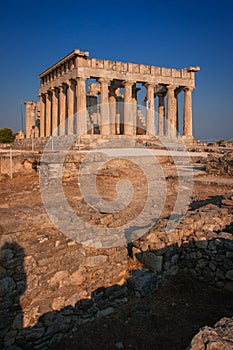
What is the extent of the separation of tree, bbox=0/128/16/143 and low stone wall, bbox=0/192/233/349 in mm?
57677

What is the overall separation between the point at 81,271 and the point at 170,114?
33174 mm

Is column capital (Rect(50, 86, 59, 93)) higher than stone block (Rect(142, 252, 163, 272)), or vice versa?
column capital (Rect(50, 86, 59, 93))

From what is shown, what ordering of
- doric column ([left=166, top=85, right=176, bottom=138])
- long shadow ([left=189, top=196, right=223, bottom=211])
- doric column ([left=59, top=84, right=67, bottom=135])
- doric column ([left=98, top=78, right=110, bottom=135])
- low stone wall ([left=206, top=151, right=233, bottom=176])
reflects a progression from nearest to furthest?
long shadow ([left=189, top=196, right=223, bottom=211]) → low stone wall ([left=206, top=151, right=233, bottom=176]) → doric column ([left=98, top=78, right=110, bottom=135]) → doric column ([left=59, top=84, right=67, bottom=135]) → doric column ([left=166, top=85, right=176, bottom=138])

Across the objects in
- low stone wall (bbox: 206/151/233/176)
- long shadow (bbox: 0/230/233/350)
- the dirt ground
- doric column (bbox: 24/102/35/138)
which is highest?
doric column (bbox: 24/102/35/138)

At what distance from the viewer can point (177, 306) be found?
5.67 m

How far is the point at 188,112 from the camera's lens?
37000 mm

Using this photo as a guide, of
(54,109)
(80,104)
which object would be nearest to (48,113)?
(54,109)

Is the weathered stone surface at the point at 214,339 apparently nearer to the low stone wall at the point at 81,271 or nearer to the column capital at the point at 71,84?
the low stone wall at the point at 81,271

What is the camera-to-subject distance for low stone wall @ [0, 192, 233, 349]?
493 centimetres

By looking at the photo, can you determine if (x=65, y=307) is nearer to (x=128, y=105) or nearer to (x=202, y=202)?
(x=202, y=202)

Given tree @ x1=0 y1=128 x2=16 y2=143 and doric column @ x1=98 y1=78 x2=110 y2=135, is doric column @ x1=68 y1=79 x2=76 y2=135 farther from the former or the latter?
tree @ x1=0 y1=128 x2=16 y2=143

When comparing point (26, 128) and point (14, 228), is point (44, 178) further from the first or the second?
point (26, 128)

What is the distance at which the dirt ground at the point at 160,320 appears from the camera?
183 inches

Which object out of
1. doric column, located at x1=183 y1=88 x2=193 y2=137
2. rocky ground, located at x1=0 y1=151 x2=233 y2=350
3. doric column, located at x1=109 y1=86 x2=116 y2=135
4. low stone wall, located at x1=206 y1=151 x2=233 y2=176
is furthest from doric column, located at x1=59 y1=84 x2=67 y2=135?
rocky ground, located at x1=0 y1=151 x2=233 y2=350
